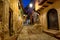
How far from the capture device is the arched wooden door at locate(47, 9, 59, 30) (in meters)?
8.02

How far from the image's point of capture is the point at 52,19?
28.4 feet

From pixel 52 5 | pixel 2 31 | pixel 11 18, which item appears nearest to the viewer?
pixel 2 31

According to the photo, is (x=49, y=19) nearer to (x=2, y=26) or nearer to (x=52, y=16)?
(x=52, y=16)

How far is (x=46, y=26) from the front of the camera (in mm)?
9422

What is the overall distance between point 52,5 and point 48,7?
856 millimetres

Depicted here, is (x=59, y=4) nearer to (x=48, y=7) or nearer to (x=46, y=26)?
(x=48, y=7)

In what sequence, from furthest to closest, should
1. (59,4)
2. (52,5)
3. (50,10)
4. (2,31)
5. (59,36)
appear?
(50,10), (52,5), (59,4), (59,36), (2,31)

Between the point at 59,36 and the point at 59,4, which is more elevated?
the point at 59,4

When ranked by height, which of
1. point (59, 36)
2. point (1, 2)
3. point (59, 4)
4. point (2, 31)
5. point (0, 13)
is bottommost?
point (59, 36)

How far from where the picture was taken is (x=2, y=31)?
3193 mm

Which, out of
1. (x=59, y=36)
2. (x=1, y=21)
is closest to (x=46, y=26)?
(x=59, y=36)

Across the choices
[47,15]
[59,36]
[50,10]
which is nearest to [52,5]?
[50,10]

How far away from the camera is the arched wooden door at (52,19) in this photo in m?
8.02

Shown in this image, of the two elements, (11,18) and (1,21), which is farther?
(11,18)
